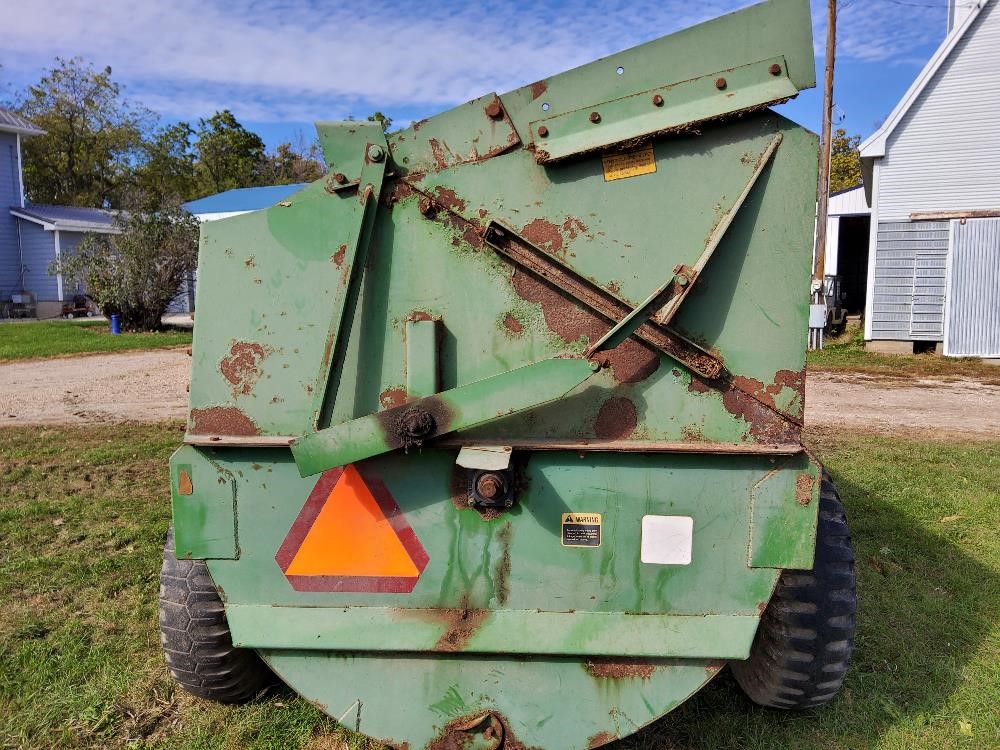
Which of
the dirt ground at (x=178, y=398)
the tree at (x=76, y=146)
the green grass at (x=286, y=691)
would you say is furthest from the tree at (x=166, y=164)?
the green grass at (x=286, y=691)

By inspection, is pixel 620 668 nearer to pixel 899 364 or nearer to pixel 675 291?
pixel 675 291

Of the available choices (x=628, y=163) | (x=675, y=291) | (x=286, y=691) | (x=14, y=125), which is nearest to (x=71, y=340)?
(x=14, y=125)

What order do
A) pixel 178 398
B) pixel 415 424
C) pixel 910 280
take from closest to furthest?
pixel 415 424 → pixel 178 398 → pixel 910 280

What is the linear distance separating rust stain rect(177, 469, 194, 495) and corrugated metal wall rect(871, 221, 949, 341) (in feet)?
50.6

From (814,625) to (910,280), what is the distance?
14.4 metres

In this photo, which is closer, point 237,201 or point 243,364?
point 243,364

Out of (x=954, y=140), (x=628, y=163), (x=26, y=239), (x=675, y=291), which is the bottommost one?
(x=675, y=291)

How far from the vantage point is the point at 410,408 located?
2.17 m

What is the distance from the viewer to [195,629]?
2.63 metres

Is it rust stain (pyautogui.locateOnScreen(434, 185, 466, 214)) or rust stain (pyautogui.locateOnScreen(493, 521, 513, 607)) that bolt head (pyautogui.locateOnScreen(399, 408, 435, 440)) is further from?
rust stain (pyautogui.locateOnScreen(434, 185, 466, 214))

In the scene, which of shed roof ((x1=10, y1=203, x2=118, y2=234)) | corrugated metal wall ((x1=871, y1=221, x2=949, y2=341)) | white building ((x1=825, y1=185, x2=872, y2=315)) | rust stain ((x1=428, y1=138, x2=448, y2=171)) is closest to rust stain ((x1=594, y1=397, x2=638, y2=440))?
rust stain ((x1=428, y1=138, x2=448, y2=171))

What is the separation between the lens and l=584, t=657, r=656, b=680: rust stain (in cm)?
236

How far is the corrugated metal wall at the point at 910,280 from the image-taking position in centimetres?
1462

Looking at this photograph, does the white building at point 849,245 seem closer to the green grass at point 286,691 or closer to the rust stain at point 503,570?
the green grass at point 286,691
